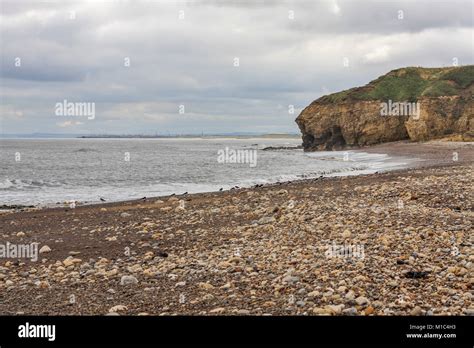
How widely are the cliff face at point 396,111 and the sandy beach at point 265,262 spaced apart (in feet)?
224

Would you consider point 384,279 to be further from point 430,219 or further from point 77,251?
point 77,251

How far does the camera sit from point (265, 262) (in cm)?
1014

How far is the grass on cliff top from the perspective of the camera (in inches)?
3393

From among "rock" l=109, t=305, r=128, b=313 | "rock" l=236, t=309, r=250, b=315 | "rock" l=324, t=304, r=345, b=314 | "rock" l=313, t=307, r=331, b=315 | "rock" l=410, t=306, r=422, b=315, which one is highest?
"rock" l=410, t=306, r=422, b=315

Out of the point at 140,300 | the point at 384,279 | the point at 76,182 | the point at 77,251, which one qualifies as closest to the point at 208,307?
the point at 140,300

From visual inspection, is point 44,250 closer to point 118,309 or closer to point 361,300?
point 118,309

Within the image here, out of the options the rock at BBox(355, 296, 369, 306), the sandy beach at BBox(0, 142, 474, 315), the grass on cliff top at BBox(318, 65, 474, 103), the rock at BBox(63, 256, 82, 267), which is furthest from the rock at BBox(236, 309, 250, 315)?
the grass on cliff top at BBox(318, 65, 474, 103)

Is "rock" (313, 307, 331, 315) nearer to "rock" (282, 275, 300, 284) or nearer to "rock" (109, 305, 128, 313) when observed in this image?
"rock" (282, 275, 300, 284)

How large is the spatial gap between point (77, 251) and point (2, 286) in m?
3.20

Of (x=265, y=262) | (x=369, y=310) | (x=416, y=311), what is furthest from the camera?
(x=265, y=262)

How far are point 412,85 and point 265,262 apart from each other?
97704mm

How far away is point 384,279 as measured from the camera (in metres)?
8.32

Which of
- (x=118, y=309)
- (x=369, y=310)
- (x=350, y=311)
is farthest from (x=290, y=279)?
(x=118, y=309)

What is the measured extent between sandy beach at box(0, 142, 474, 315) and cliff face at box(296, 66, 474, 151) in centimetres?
6819
